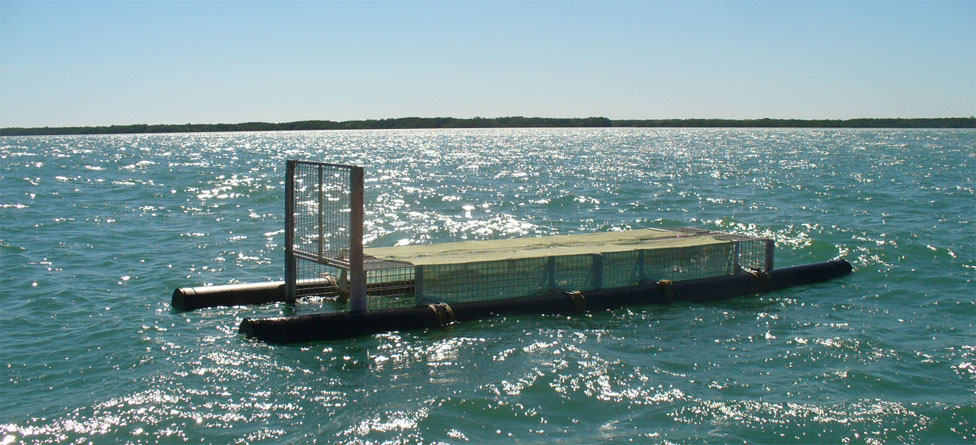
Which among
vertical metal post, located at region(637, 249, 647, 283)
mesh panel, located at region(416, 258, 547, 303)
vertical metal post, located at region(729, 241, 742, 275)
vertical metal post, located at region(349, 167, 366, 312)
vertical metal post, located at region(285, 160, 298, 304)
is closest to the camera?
vertical metal post, located at region(349, 167, 366, 312)

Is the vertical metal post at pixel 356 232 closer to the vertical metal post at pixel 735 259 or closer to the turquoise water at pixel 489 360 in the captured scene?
the turquoise water at pixel 489 360

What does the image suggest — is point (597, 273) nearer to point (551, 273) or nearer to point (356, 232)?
point (551, 273)

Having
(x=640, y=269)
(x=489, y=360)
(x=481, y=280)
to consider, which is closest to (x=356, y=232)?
(x=481, y=280)

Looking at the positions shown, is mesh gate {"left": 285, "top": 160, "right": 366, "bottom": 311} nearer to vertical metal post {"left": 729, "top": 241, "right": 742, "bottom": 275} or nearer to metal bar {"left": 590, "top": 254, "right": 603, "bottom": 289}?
metal bar {"left": 590, "top": 254, "right": 603, "bottom": 289}

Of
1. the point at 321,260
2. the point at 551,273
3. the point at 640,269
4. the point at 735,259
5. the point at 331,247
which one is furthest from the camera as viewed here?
the point at 735,259

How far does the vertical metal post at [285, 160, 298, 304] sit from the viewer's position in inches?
518

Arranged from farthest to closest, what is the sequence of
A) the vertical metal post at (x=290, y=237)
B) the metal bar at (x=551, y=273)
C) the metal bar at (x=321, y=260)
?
the vertical metal post at (x=290, y=237)
the metal bar at (x=551, y=273)
the metal bar at (x=321, y=260)

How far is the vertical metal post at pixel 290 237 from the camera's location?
13.2 metres

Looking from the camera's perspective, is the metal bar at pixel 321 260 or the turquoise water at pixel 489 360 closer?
the turquoise water at pixel 489 360

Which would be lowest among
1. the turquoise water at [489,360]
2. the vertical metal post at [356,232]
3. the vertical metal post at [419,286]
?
the turquoise water at [489,360]

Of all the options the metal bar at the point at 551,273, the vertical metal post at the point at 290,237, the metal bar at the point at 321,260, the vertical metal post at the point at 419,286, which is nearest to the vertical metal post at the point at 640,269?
the metal bar at the point at 551,273

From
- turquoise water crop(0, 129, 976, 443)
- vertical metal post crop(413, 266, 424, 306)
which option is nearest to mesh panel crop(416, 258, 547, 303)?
vertical metal post crop(413, 266, 424, 306)

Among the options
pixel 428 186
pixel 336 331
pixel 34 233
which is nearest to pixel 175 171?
pixel 428 186

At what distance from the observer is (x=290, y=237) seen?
13219 mm
